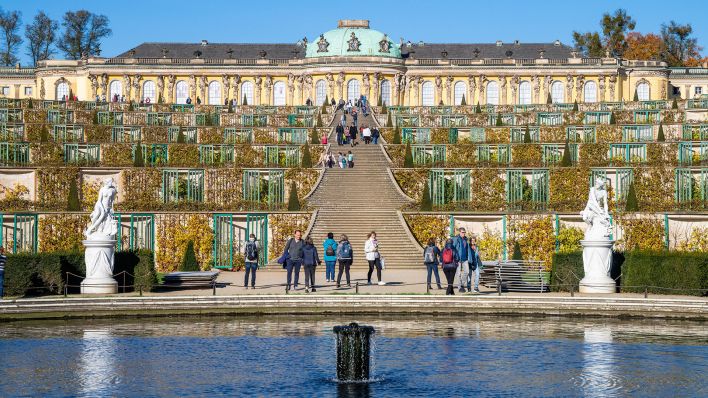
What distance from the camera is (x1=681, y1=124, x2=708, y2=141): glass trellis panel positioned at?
60.2 metres

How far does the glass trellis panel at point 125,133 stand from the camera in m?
63.8

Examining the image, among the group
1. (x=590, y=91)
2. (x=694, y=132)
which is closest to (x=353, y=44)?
(x=590, y=91)

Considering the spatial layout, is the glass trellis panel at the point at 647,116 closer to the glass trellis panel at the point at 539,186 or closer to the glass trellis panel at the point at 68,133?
the glass trellis panel at the point at 539,186

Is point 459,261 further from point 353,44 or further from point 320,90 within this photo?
point 353,44

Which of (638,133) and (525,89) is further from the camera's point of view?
(525,89)

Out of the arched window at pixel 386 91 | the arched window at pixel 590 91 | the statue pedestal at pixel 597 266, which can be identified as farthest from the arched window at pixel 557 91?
the statue pedestal at pixel 597 266

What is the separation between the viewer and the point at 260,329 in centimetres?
2845

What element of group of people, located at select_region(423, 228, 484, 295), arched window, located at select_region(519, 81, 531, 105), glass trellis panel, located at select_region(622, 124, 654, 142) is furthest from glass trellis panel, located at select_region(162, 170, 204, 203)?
arched window, located at select_region(519, 81, 531, 105)

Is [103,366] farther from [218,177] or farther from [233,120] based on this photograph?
[233,120]

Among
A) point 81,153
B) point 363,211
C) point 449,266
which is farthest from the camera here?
point 81,153

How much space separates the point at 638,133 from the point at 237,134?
21.2 meters

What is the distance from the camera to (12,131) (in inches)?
2488

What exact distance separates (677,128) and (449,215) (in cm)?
2144

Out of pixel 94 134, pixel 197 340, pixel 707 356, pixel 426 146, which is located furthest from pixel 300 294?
pixel 94 134
